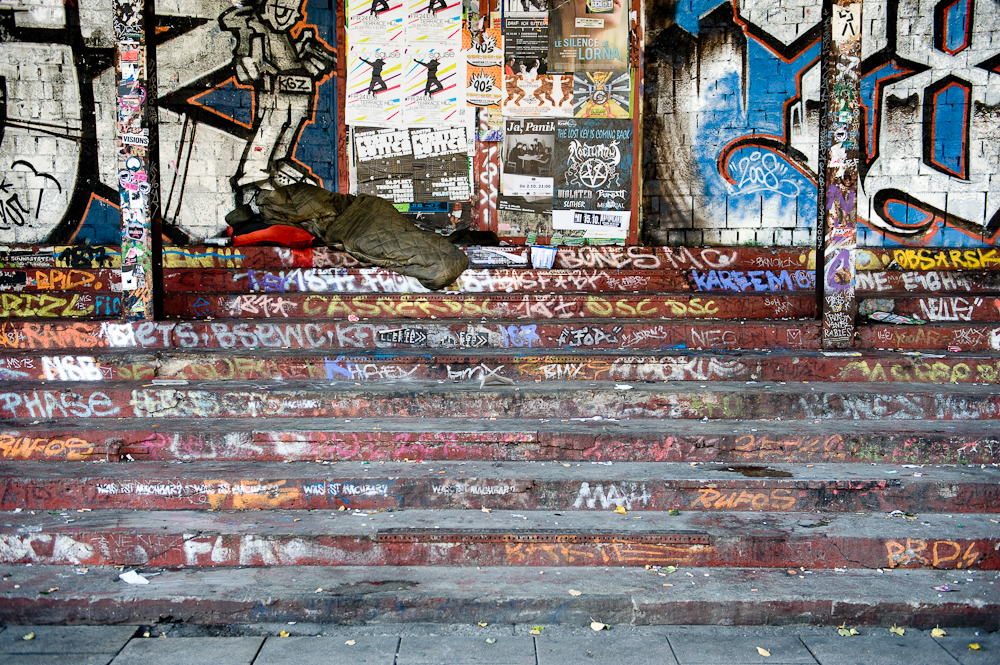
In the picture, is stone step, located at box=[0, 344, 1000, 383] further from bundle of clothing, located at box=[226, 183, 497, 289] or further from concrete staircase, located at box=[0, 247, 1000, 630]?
bundle of clothing, located at box=[226, 183, 497, 289]

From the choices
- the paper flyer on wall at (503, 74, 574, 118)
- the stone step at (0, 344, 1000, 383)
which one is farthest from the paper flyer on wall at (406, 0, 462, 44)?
the stone step at (0, 344, 1000, 383)

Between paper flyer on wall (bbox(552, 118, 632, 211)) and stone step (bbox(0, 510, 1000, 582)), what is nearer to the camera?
stone step (bbox(0, 510, 1000, 582))

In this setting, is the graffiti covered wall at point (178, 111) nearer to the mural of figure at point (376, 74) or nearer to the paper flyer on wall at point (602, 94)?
the mural of figure at point (376, 74)

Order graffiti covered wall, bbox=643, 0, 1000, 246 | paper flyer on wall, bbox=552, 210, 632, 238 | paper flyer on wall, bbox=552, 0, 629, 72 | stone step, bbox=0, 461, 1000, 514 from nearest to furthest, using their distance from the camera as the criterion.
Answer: stone step, bbox=0, 461, 1000, 514 < graffiti covered wall, bbox=643, 0, 1000, 246 < paper flyer on wall, bbox=552, 0, 629, 72 < paper flyer on wall, bbox=552, 210, 632, 238

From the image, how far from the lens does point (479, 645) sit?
3451mm

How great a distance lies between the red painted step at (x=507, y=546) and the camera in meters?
4.05

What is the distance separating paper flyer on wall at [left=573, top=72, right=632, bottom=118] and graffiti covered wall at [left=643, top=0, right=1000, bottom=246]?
14.8 inches

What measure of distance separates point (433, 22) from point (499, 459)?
6.74m

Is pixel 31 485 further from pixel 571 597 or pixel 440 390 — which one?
pixel 571 597

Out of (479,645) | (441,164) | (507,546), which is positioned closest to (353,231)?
(441,164)

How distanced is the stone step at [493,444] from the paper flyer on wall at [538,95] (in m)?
5.63

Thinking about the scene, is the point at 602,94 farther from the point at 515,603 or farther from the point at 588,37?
the point at 515,603

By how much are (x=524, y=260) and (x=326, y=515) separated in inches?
198

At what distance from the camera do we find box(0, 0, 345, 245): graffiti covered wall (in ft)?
30.0
